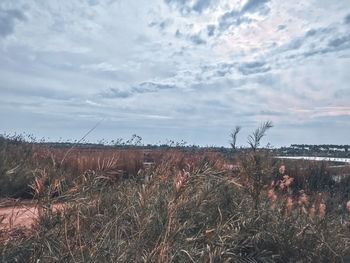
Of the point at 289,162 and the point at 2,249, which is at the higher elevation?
the point at 289,162

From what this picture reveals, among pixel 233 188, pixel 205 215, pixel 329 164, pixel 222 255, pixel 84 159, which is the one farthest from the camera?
pixel 329 164

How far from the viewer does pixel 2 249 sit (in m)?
5.72

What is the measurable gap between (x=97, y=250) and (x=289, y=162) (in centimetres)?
1765

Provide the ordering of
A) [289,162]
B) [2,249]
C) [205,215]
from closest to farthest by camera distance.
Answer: [2,249], [205,215], [289,162]

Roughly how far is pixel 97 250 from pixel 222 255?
5.62ft

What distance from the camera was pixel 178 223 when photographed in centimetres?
678

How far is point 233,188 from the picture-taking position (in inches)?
349

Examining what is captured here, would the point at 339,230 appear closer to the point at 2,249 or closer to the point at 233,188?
the point at 233,188

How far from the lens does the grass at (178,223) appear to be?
19.6ft

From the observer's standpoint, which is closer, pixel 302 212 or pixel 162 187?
pixel 162 187

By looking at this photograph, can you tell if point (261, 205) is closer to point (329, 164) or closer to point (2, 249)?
point (2, 249)

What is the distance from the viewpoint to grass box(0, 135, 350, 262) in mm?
5965

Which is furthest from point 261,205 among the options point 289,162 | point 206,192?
point 289,162

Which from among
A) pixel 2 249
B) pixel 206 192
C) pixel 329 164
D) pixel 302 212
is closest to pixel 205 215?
pixel 206 192
